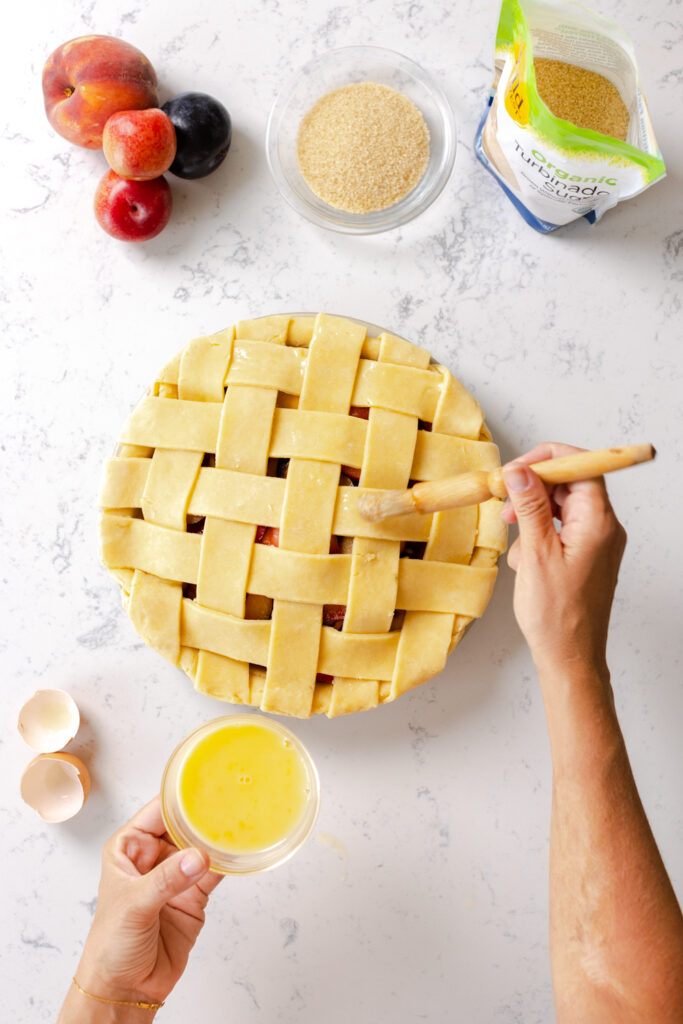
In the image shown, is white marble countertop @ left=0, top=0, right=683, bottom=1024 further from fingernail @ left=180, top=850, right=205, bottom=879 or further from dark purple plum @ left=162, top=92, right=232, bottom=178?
fingernail @ left=180, top=850, right=205, bottom=879

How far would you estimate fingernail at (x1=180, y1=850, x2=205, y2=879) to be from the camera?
97cm

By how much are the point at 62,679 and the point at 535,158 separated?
3.32 ft

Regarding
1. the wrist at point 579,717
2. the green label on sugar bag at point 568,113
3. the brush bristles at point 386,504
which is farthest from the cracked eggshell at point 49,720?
the green label on sugar bag at point 568,113

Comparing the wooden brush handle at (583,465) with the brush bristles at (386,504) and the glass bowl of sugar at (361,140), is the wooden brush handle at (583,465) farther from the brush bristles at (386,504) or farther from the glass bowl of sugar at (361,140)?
the glass bowl of sugar at (361,140)

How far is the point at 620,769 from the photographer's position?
921 millimetres

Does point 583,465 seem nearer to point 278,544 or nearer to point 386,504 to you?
point 386,504

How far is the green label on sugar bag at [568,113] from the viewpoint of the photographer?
3.35 feet

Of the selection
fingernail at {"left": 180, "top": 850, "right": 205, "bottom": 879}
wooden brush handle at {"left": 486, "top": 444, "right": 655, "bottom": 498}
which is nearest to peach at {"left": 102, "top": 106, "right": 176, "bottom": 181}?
wooden brush handle at {"left": 486, "top": 444, "right": 655, "bottom": 498}

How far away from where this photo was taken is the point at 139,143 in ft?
3.70

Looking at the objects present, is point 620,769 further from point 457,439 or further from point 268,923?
point 268,923

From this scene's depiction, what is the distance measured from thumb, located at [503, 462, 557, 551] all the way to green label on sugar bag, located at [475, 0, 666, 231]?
421 mm

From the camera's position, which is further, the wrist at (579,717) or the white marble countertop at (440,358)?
the white marble countertop at (440,358)

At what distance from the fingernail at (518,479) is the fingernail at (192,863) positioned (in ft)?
1.85

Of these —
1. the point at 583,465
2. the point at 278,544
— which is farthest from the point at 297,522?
the point at 583,465
